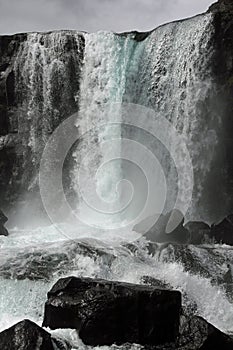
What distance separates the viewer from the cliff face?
2398 cm

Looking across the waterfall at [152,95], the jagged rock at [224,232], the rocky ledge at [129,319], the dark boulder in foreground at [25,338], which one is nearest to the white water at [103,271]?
the rocky ledge at [129,319]

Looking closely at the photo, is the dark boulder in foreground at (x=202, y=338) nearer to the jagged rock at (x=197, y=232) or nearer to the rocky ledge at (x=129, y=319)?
the rocky ledge at (x=129, y=319)

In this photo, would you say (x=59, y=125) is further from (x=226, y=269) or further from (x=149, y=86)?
(x=226, y=269)

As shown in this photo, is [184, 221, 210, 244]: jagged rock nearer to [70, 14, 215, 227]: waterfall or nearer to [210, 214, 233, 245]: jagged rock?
[210, 214, 233, 245]: jagged rock

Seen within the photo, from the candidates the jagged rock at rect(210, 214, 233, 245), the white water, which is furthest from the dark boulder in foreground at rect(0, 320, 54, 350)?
the jagged rock at rect(210, 214, 233, 245)

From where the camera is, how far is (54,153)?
93.1 ft

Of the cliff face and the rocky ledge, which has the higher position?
the cliff face

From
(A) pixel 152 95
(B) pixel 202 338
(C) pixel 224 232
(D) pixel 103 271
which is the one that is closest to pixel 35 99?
(A) pixel 152 95

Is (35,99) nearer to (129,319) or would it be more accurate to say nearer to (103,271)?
(103,271)

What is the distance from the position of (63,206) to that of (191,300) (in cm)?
1528

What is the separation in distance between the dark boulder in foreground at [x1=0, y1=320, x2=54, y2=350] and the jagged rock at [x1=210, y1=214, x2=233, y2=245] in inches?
428

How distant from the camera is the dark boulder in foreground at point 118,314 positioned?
10461 mm

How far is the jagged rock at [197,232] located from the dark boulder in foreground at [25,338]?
10211mm

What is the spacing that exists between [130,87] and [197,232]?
11045 mm
